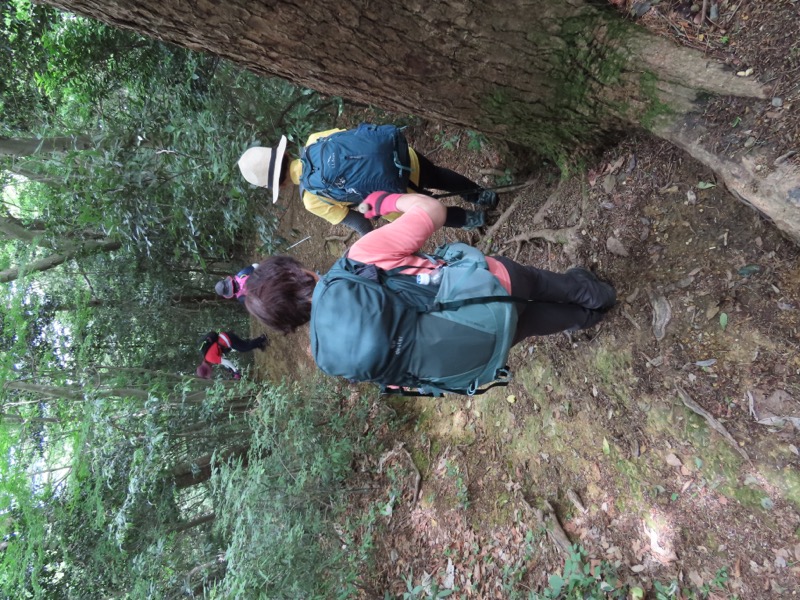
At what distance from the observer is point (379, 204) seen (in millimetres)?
3145

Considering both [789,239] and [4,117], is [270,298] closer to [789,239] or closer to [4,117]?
[789,239]

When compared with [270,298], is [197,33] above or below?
above

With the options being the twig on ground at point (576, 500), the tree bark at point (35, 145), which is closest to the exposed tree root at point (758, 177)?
the twig on ground at point (576, 500)

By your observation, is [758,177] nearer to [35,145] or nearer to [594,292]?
[594,292]

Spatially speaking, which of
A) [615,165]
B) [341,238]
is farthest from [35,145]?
[615,165]

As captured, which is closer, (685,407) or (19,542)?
(685,407)

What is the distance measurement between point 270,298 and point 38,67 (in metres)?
6.73

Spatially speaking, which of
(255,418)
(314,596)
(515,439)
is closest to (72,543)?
(255,418)

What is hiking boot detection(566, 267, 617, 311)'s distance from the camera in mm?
3199

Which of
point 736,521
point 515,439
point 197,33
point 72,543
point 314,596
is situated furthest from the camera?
point 72,543

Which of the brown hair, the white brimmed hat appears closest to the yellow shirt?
the white brimmed hat

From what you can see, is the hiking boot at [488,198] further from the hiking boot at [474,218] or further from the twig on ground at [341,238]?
the twig on ground at [341,238]

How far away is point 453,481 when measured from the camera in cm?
505

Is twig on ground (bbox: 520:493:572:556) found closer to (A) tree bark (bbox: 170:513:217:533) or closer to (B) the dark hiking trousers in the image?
(B) the dark hiking trousers
